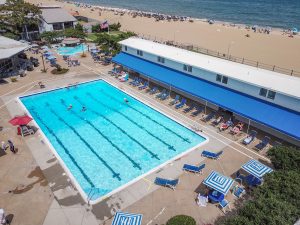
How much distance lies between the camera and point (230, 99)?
26.9 meters

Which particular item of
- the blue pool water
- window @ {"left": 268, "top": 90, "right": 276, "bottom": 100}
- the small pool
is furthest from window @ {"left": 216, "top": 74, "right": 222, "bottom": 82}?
the small pool

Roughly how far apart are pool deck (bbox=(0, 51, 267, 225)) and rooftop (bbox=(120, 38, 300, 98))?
587 cm

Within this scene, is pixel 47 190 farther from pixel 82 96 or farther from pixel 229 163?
pixel 82 96

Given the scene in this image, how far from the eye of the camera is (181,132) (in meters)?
26.4

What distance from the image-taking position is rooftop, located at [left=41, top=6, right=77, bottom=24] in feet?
197

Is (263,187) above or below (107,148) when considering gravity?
above

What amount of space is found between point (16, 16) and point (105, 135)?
3986 centimetres

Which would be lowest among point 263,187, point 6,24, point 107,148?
point 107,148

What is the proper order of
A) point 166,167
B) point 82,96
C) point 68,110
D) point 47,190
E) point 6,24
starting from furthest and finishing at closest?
1. point 6,24
2. point 82,96
3. point 68,110
4. point 166,167
5. point 47,190

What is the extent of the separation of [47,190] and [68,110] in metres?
14.1

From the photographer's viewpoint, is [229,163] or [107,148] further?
[107,148]

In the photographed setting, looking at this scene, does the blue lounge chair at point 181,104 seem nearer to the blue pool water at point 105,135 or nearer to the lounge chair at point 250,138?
the blue pool water at point 105,135

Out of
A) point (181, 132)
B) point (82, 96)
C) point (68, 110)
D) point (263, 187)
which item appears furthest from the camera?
point (82, 96)

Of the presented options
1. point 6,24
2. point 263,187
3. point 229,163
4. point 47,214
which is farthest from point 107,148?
point 6,24
